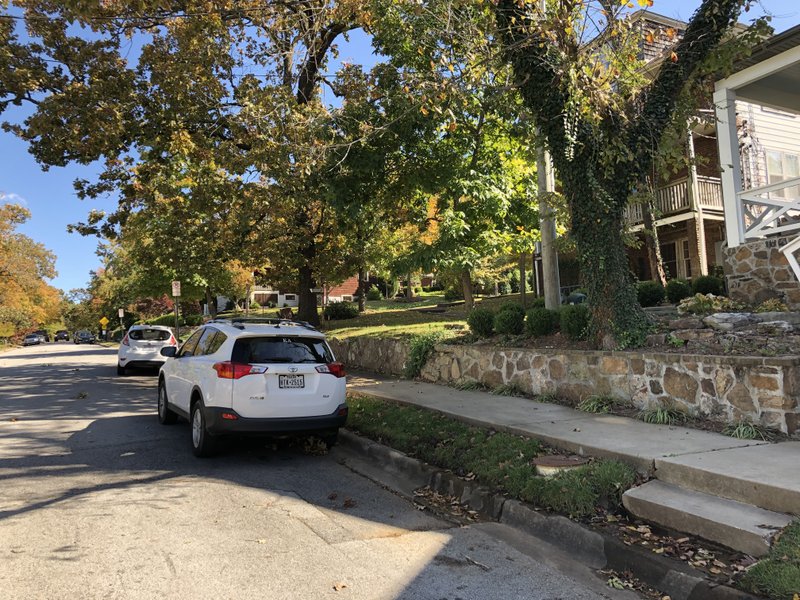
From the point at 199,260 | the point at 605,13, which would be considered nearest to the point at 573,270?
the point at 199,260

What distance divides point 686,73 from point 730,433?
5.17 m

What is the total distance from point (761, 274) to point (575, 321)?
3961 millimetres

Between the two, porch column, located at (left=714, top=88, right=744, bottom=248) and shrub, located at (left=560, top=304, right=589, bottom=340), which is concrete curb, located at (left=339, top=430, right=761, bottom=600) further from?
porch column, located at (left=714, top=88, right=744, bottom=248)

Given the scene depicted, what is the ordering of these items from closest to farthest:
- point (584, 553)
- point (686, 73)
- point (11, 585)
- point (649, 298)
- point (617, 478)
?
point (11, 585), point (584, 553), point (617, 478), point (686, 73), point (649, 298)

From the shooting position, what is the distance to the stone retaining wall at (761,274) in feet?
32.3

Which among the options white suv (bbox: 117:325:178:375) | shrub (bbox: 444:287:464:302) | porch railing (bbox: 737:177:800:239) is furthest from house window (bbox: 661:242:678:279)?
white suv (bbox: 117:325:178:375)

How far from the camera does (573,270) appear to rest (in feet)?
76.5

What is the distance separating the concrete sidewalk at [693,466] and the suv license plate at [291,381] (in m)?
2.24

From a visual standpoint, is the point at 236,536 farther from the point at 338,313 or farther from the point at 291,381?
the point at 338,313

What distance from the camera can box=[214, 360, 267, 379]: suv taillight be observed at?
6809mm

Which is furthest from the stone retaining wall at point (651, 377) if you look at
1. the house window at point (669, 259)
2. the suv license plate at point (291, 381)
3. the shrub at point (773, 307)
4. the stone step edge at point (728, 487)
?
the house window at point (669, 259)

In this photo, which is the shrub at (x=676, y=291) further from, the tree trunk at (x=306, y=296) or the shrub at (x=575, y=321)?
the tree trunk at (x=306, y=296)

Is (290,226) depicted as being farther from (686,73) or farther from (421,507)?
(421,507)

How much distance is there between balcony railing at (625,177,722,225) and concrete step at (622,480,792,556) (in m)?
14.5
